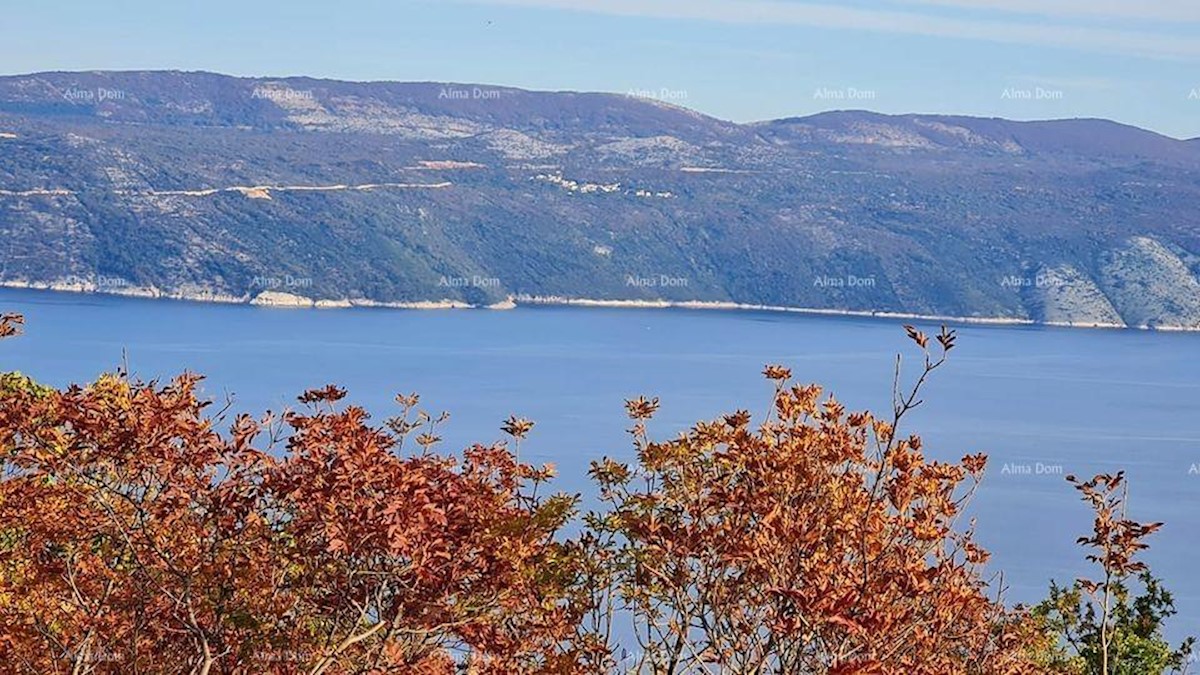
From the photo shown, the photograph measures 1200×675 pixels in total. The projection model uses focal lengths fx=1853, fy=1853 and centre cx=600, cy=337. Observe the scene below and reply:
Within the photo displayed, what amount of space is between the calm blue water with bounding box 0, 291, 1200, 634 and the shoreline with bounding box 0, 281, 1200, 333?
10.6ft

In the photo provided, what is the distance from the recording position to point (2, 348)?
89812mm

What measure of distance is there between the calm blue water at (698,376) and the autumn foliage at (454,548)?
27084mm

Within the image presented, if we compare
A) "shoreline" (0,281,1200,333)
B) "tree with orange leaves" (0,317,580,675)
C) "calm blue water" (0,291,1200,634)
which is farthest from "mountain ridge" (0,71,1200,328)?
"tree with orange leaves" (0,317,580,675)

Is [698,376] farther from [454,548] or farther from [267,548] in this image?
[454,548]

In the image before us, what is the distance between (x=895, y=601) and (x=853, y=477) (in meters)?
0.59

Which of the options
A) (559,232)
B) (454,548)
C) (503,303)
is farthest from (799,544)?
(559,232)

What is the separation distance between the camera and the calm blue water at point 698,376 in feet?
162

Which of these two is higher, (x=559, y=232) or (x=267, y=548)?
(x=267, y=548)

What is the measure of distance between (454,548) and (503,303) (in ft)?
415

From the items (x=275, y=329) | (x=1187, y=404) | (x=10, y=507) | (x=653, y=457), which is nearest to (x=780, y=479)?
(x=653, y=457)

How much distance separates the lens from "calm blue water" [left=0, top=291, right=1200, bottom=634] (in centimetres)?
4928

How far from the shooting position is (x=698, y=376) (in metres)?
80.9

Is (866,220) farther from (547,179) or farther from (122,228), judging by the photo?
(122,228)

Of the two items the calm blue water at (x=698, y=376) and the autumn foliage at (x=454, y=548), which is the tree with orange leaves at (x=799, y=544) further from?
the calm blue water at (x=698, y=376)
